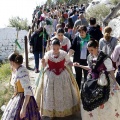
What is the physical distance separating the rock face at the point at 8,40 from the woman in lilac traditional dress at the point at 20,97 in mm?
14187

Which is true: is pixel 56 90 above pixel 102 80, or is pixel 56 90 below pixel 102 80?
below

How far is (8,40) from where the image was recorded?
2388cm

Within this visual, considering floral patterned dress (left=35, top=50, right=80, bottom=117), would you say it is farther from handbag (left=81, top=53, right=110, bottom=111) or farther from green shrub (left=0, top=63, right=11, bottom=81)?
green shrub (left=0, top=63, right=11, bottom=81)

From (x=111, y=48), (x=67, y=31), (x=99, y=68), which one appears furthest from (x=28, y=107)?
(x=67, y=31)

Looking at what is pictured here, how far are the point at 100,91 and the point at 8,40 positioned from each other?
19.5m

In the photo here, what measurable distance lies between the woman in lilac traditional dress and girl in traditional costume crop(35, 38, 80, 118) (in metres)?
0.71

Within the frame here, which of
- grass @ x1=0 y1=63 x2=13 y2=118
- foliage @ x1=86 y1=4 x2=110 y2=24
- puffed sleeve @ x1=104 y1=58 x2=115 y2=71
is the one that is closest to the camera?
puffed sleeve @ x1=104 y1=58 x2=115 y2=71

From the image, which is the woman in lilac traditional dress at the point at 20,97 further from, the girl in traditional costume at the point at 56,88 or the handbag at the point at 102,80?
the handbag at the point at 102,80

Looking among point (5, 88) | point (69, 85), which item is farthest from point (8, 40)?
point (69, 85)

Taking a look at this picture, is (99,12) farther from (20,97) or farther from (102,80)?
(20,97)

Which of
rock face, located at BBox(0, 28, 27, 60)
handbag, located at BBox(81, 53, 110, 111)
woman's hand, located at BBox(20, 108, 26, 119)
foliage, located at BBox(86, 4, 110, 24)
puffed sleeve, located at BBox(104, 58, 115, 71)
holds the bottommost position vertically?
rock face, located at BBox(0, 28, 27, 60)

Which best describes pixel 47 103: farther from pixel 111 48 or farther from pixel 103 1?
pixel 103 1

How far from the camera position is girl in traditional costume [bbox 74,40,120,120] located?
495 centimetres

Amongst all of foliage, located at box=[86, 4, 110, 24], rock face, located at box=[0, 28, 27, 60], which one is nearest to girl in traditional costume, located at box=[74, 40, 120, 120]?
foliage, located at box=[86, 4, 110, 24]
